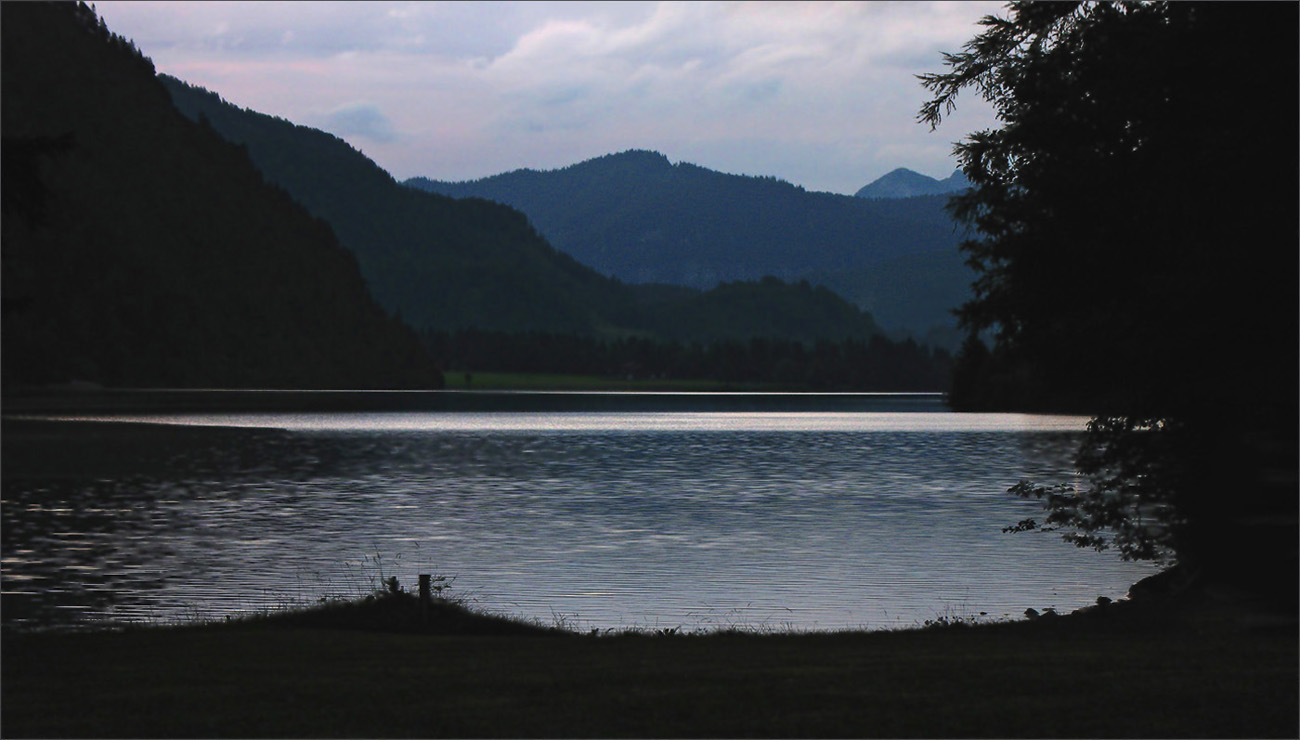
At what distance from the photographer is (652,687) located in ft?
53.9

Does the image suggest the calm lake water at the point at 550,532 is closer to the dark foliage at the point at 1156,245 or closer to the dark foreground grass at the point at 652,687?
the dark foliage at the point at 1156,245

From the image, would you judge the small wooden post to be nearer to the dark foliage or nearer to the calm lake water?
the calm lake water

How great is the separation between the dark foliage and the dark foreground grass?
484 cm

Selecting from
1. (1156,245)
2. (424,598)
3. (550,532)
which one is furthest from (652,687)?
(550,532)

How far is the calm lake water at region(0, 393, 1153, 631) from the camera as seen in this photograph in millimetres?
32562

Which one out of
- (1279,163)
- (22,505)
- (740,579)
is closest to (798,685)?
(1279,163)

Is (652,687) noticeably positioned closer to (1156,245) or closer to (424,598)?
(424,598)

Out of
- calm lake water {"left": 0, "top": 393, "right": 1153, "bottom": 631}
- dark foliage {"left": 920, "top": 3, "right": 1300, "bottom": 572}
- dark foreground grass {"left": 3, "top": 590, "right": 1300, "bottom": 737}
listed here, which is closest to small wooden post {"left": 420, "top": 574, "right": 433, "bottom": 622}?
dark foreground grass {"left": 3, "top": 590, "right": 1300, "bottom": 737}

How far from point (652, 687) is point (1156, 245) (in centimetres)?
1289

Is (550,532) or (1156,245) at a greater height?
(1156,245)

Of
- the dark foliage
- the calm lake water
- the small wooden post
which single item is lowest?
the calm lake water

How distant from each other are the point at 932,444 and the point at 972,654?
318ft

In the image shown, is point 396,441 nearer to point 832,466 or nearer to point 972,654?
point 832,466

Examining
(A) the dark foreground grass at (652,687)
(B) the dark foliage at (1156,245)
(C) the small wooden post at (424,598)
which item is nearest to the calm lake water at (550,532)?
(C) the small wooden post at (424,598)
